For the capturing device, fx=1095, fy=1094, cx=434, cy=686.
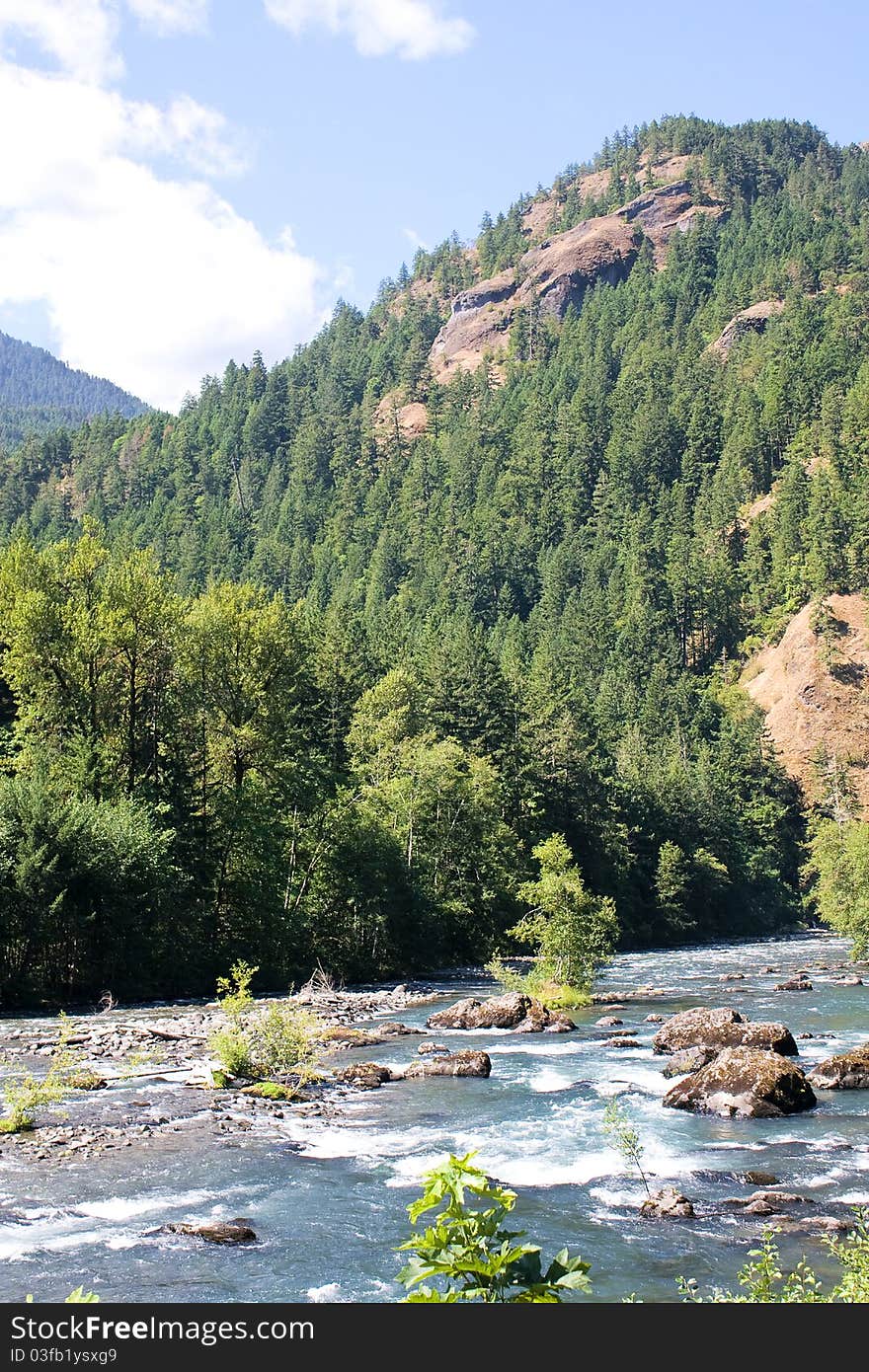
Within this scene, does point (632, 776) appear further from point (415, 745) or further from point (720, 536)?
point (720, 536)

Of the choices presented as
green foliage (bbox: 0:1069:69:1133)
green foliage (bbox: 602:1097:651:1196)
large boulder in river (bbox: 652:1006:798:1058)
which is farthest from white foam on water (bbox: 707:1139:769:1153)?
green foliage (bbox: 0:1069:69:1133)

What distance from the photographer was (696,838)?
101062 mm

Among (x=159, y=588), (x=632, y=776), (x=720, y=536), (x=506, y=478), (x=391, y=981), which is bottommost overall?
(x=391, y=981)

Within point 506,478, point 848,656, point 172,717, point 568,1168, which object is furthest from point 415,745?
point 506,478

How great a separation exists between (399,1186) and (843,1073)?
47.6 feet

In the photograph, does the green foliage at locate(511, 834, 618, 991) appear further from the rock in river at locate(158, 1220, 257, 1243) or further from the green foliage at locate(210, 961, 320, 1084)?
the rock in river at locate(158, 1220, 257, 1243)

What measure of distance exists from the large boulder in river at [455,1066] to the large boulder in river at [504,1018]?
24.8 ft

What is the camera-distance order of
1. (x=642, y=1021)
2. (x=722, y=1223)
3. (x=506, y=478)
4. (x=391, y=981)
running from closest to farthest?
(x=722, y=1223) → (x=642, y=1021) → (x=391, y=981) → (x=506, y=478)

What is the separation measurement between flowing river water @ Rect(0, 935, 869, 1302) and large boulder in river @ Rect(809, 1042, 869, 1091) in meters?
0.42

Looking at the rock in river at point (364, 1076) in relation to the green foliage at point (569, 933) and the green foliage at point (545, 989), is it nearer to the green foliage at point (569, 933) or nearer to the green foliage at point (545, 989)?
the green foliage at point (545, 989)

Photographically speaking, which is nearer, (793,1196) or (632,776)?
(793,1196)

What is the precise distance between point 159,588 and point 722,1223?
4311 cm

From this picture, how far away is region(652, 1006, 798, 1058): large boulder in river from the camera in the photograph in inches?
1196

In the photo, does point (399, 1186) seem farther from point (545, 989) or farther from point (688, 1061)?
point (545, 989)
